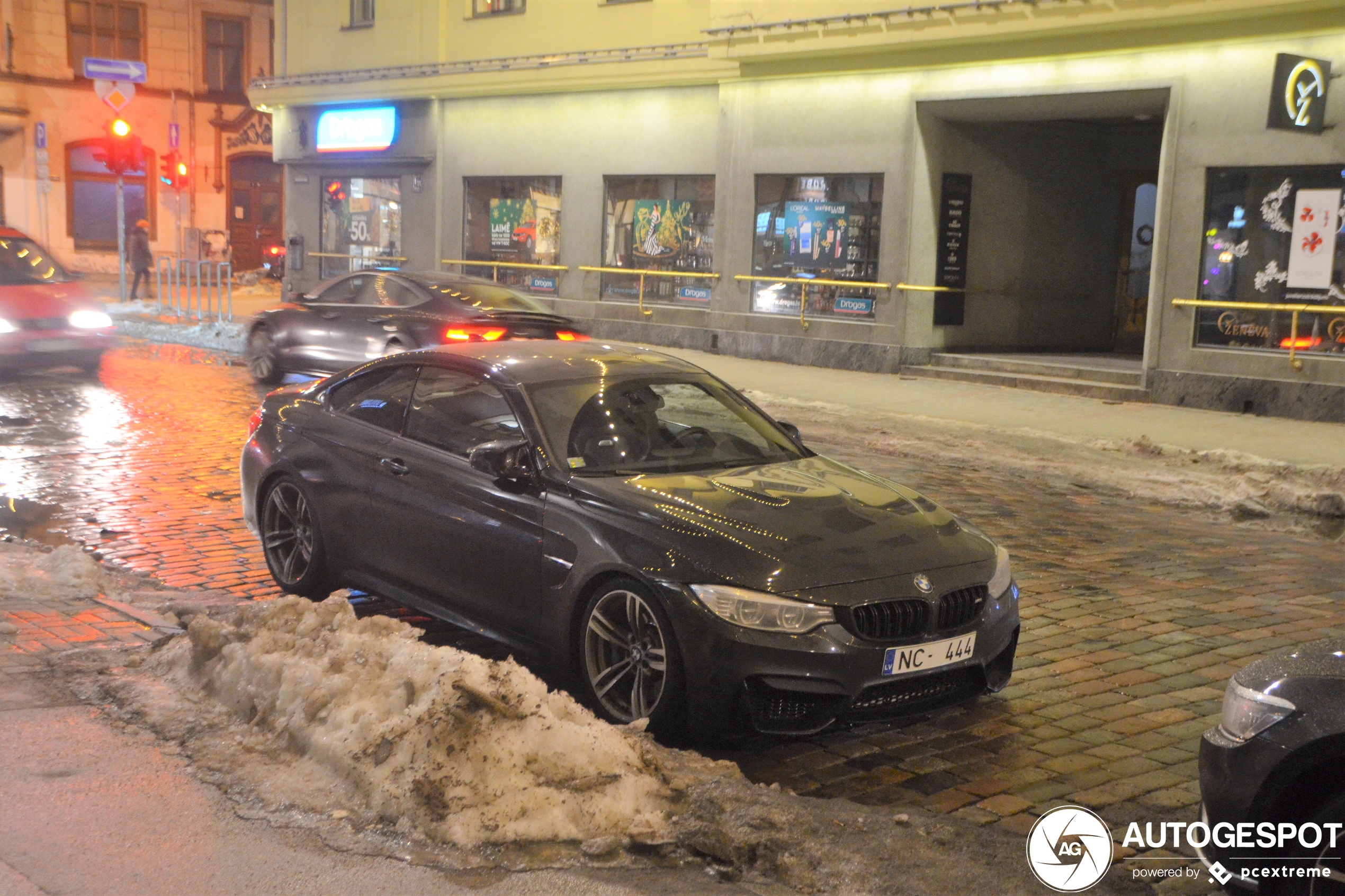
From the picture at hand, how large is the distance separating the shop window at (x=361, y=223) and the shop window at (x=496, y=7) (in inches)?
166

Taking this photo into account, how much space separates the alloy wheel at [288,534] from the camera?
6926 millimetres

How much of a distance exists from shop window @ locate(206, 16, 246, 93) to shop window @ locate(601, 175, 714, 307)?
88.9ft

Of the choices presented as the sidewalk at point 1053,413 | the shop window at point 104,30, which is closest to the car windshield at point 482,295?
the sidewalk at point 1053,413

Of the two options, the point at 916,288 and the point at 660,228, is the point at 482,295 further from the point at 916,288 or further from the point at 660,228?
the point at 660,228

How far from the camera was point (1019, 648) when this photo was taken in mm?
6539

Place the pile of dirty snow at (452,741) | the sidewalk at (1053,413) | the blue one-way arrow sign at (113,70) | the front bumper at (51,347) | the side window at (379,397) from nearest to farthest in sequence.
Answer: the pile of dirty snow at (452,741) < the side window at (379,397) < the sidewalk at (1053,413) < the front bumper at (51,347) < the blue one-way arrow sign at (113,70)

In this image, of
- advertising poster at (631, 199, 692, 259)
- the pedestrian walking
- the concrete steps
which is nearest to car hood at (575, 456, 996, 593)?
the concrete steps

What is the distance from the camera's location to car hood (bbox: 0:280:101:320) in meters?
15.5

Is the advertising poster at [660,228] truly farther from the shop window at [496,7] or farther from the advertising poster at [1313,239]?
the advertising poster at [1313,239]

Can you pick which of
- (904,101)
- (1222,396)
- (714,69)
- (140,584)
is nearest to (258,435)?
(140,584)

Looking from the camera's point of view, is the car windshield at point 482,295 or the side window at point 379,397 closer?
the side window at point 379,397

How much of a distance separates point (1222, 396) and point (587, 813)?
1371cm

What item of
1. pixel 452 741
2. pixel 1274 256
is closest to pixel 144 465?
pixel 452 741

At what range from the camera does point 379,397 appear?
267 inches
